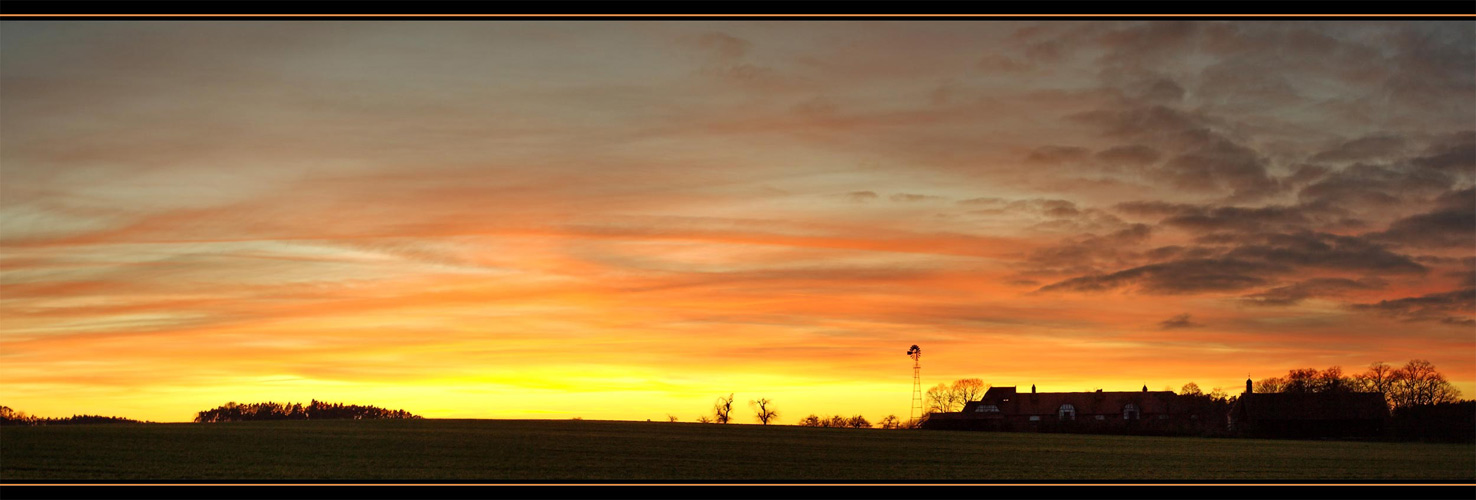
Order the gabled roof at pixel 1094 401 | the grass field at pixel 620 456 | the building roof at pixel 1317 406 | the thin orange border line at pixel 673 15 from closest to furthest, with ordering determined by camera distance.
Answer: the thin orange border line at pixel 673 15
the grass field at pixel 620 456
the building roof at pixel 1317 406
the gabled roof at pixel 1094 401

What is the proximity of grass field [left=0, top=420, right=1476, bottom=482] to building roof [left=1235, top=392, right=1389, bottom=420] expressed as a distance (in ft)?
103

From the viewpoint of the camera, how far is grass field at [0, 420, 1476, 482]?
3972 cm

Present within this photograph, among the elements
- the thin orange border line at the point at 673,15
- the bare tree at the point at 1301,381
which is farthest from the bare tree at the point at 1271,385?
the thin orange border line at the point at 673,15

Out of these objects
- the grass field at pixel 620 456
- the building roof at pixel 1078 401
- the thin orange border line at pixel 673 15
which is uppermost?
the thin orange border line at pixel 673 15

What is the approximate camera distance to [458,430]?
229 feet

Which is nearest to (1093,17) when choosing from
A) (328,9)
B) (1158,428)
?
(328,9)

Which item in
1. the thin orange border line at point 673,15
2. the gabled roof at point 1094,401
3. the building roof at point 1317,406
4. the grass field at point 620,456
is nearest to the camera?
the thin orange border line at point 673,15

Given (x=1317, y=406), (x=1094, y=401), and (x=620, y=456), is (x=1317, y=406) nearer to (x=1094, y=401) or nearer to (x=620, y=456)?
(x=1094, y=401)

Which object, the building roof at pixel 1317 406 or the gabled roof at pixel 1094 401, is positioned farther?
the gabled roof at pixel 1094 401

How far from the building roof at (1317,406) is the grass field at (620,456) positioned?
31335 mm

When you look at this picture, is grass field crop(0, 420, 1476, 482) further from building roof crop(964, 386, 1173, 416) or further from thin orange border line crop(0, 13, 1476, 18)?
building roof crop(964, 386, 1173, 416)

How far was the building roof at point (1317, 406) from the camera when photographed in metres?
102

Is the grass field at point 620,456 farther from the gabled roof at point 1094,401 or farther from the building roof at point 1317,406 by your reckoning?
the gabled roof at point 1094,401

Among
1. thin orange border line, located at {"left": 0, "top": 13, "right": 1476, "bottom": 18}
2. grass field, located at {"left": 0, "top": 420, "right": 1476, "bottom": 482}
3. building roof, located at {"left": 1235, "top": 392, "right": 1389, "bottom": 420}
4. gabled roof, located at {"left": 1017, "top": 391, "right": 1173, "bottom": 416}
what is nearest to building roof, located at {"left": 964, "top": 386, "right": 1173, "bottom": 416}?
gabled roof, located at {"left": 1017, "top": 391, "right": 1173, "bottom": 416}
